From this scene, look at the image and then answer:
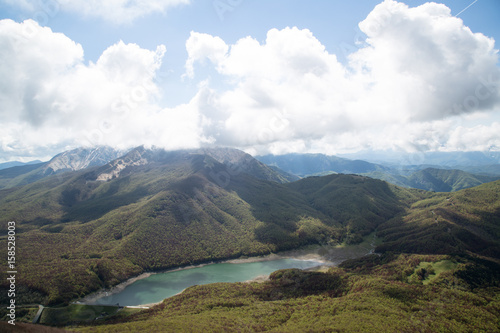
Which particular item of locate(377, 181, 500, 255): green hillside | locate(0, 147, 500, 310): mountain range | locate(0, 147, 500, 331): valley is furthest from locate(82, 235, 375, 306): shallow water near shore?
locate(377, 181, 500, 255): green hillside

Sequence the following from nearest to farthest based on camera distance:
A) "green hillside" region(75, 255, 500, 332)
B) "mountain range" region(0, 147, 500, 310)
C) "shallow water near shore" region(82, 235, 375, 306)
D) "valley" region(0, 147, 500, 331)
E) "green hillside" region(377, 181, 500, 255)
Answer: "green hillside" region(75, 255, 500, 332)
"valley" region(0, 147, 500, 331)
"shallow water near shore" region(82, 235, 375, 306)
"green hillside" region(377, 181, 500, 255)
"mountain range" region(0, 147, 500, 310)

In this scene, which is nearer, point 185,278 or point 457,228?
point 457,228

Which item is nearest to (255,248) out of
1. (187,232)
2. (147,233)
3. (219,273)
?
(219,273)

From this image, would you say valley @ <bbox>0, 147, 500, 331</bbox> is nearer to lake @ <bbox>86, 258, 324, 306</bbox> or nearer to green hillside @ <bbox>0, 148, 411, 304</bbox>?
green hillside @ <bbox>0, 148, 411, 304</bbox>

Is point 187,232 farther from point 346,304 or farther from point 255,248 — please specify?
point 346,304

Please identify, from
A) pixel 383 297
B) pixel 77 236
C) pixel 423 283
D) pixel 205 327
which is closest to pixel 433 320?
pixel 383 297

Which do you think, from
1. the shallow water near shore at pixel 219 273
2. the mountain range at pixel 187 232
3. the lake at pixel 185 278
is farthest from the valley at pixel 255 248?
the lake at pixel 185 278

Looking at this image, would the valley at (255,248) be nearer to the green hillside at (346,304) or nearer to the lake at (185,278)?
the green hillside at (346,304)
